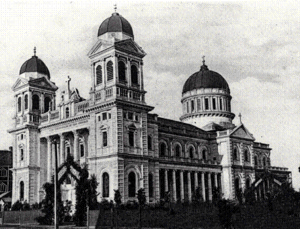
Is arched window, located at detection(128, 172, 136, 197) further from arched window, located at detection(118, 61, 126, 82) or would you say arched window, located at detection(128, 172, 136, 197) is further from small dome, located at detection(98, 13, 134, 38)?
small dome, located at detection(98, 13, 134, 38)

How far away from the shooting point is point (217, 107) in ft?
303

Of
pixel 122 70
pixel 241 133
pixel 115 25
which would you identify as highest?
pixel 115 25

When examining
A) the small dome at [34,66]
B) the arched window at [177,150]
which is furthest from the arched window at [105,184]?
the small dome at [34,66]

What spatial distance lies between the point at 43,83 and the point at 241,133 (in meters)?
33.8

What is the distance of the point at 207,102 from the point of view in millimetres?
92625

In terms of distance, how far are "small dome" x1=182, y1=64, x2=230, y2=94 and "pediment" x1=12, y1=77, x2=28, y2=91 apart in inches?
1335

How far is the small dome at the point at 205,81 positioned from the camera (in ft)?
307

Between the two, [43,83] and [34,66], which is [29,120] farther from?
[34,66]

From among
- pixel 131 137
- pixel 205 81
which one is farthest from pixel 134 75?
pixel 205 81

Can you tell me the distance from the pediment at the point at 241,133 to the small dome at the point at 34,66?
31.9 meters

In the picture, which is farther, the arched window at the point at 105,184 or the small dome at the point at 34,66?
the small dome at the point at 34,66

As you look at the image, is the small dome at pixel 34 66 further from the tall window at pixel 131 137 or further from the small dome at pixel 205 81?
the small dome at pixel 205 81

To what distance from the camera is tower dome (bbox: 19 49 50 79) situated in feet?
245

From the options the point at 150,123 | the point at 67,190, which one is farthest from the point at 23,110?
the point at 150,123
